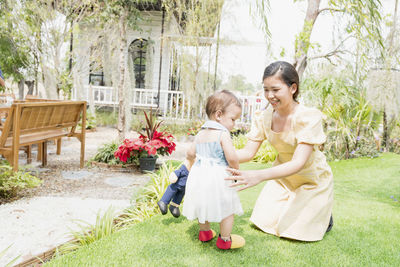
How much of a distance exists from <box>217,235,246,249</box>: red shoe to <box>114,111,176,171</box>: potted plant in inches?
108

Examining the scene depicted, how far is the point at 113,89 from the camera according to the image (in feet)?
35.1

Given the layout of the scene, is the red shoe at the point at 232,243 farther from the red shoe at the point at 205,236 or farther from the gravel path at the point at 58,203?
the gravel path at the point at 58,203

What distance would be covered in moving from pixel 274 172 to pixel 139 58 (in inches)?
451

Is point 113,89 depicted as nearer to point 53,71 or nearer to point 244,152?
point 53,71

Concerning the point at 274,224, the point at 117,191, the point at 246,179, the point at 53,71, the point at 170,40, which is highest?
the point at 170,40

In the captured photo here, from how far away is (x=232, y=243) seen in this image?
2359 mm

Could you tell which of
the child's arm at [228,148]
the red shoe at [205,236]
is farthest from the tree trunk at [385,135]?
the child's arm at [228,148]

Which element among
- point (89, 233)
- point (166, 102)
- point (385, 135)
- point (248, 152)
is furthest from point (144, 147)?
point (166, 102)

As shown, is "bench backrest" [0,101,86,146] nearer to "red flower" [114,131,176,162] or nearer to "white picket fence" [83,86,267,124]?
"red flower" [114,131,176,162]

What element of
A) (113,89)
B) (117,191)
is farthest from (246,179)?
(113,89)

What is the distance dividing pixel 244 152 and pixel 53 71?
7.83m

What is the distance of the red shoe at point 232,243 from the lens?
7.54ft

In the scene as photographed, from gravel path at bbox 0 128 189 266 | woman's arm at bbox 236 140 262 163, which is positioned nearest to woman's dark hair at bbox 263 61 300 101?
woman's arm at bbox 236 140 262 163

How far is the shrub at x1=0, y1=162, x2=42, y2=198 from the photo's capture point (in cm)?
345
